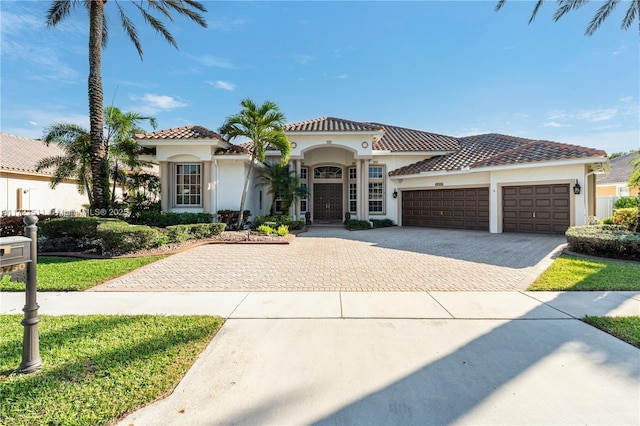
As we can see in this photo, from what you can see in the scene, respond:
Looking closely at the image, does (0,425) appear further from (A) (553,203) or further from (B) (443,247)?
(A) (553,203)

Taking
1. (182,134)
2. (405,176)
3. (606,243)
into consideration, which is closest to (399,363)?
(606,243)

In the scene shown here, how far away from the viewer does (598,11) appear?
1235cm

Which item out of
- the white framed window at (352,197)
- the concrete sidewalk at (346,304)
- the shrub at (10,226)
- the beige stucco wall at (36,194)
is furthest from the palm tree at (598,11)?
the beige stucco wall at (36,194)

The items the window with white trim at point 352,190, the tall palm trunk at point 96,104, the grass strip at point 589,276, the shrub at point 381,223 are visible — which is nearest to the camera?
the grass strip at point 589,276

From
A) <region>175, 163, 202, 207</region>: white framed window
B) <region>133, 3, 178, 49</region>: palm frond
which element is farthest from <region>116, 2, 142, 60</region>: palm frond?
<region>175, 163, 202, 207</region>: white framed window

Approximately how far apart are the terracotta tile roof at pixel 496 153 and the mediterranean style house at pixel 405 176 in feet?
0.18

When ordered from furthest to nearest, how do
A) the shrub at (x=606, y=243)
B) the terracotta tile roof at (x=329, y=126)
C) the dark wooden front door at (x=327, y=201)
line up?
the dark wooden front door at (x=327, y=201), the terracotta tile roof at (x=329, y=126), the shrub at (x=606, y=243)

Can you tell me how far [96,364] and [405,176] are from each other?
18144 millimetres

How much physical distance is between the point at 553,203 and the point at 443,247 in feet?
23.6

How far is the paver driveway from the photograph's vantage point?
655 cm

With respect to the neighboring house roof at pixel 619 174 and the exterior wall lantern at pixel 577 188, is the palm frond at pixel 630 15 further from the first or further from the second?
the neighboring house roof at pixel 619 174

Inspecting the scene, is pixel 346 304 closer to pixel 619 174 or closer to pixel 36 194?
pixel 36 194

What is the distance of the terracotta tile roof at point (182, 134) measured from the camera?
14.7m

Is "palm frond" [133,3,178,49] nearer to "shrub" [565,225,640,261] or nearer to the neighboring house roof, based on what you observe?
"shrub" [565,225,640,261]
